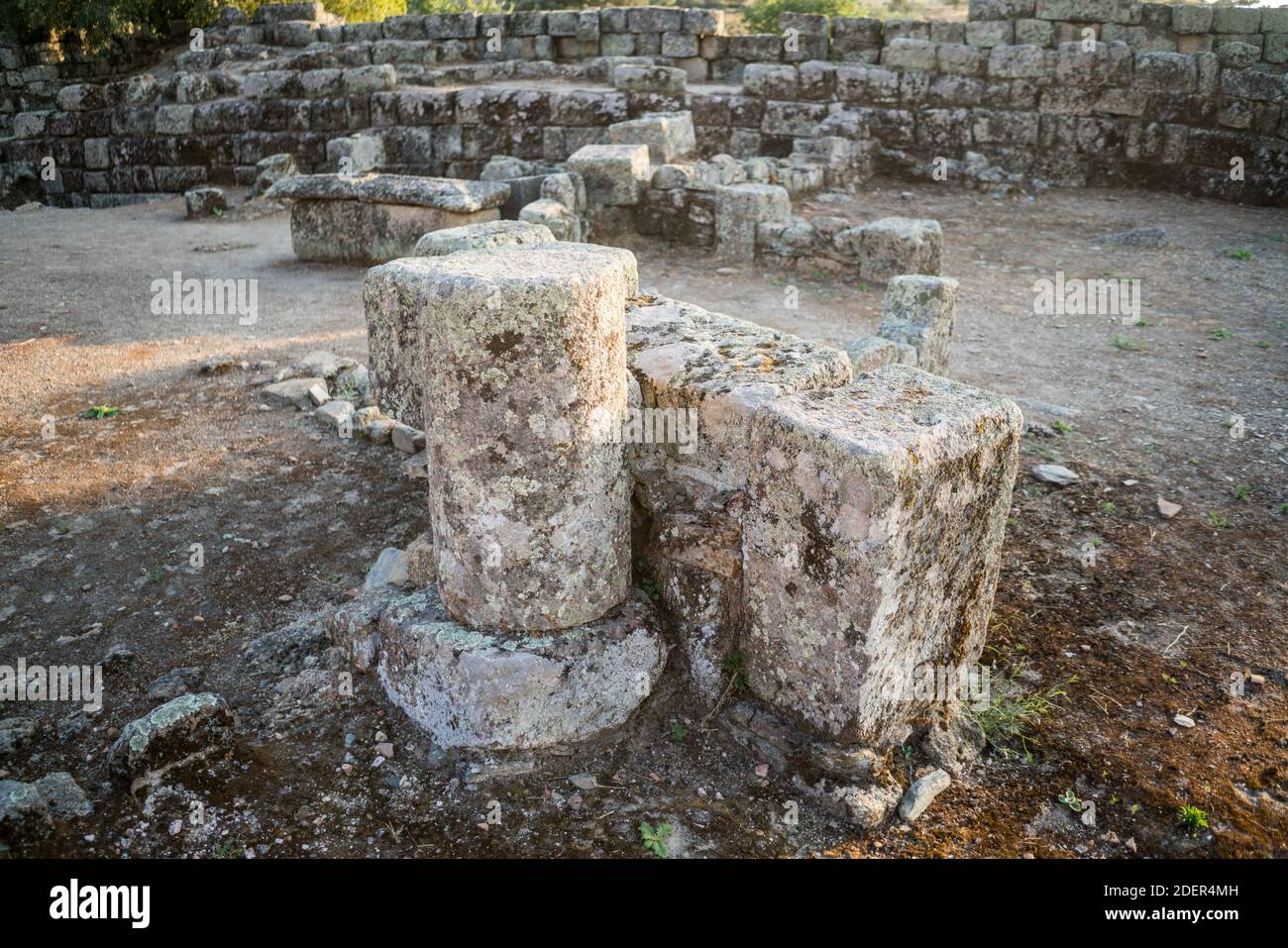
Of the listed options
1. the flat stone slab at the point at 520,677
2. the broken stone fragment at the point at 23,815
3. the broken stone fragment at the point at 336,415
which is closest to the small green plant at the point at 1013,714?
the flat stone slab at the point at 520,677

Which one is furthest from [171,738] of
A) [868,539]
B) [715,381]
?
[868,539]

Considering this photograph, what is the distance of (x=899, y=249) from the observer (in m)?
9.72

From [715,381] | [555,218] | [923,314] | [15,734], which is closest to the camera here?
[15,734]

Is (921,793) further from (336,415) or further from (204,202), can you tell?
(204,202)

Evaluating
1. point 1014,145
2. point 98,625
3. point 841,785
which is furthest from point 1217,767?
point 1014,145

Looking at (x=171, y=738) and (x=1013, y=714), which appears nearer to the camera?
(x=171, y=738)

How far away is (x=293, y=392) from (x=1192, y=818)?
583 cm

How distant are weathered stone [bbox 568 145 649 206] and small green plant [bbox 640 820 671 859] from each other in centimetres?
924

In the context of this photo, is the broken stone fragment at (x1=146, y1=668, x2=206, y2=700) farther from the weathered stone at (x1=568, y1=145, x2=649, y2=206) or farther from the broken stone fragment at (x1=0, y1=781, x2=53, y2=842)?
the weathered stone at (x1=568, y1=145, x2=649, y2=206)

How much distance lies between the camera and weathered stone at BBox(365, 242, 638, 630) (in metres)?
3.42

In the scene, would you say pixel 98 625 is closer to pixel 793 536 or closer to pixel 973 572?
pixel 793 536

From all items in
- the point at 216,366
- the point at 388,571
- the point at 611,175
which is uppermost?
the point at 611,175

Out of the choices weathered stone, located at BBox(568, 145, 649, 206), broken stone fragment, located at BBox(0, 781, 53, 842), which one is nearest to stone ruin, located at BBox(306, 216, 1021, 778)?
broken stone fragment, located at BBox(0, 781, 53, 842)

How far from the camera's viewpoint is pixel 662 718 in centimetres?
389
